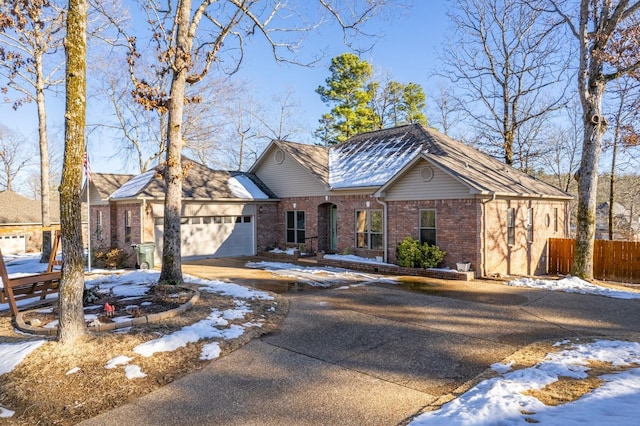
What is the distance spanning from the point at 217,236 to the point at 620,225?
3411 cm

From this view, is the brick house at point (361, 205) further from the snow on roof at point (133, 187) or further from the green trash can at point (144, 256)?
the green trash can at point (144, 256)

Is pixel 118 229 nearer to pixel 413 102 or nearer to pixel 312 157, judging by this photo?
pixel 312 157

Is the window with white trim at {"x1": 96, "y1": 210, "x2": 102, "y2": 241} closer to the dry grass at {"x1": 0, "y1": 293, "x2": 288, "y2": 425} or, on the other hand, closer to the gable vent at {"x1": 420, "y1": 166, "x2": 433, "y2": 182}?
the dry grass at {"x1": 0, "y1": 293, "x2": 288, "y2": 425}

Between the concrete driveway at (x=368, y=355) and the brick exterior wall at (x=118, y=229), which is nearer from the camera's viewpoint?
the concrete driveway at (x=368, y=355)

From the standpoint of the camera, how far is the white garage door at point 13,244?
93.6 feet

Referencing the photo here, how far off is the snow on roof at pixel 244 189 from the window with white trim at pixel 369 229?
5.66 m

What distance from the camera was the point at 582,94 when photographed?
1327 centimetres

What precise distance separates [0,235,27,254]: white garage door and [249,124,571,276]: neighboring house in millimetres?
19827

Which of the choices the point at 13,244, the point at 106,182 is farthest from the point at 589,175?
the point at 13,244

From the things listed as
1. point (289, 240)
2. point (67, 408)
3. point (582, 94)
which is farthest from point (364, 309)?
point (289, 240)

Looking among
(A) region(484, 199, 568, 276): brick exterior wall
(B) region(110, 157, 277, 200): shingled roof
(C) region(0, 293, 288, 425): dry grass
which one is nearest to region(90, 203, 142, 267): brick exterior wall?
(B) region(110, 157, 277, 200): shingled roof

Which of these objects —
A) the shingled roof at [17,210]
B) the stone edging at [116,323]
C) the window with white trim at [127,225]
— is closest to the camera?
the stone edging at [116,323]

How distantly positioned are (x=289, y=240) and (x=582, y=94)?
1363 centimetres

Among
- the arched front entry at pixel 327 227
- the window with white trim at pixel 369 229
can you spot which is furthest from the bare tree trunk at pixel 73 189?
the arched front entry at pixel 327 227
